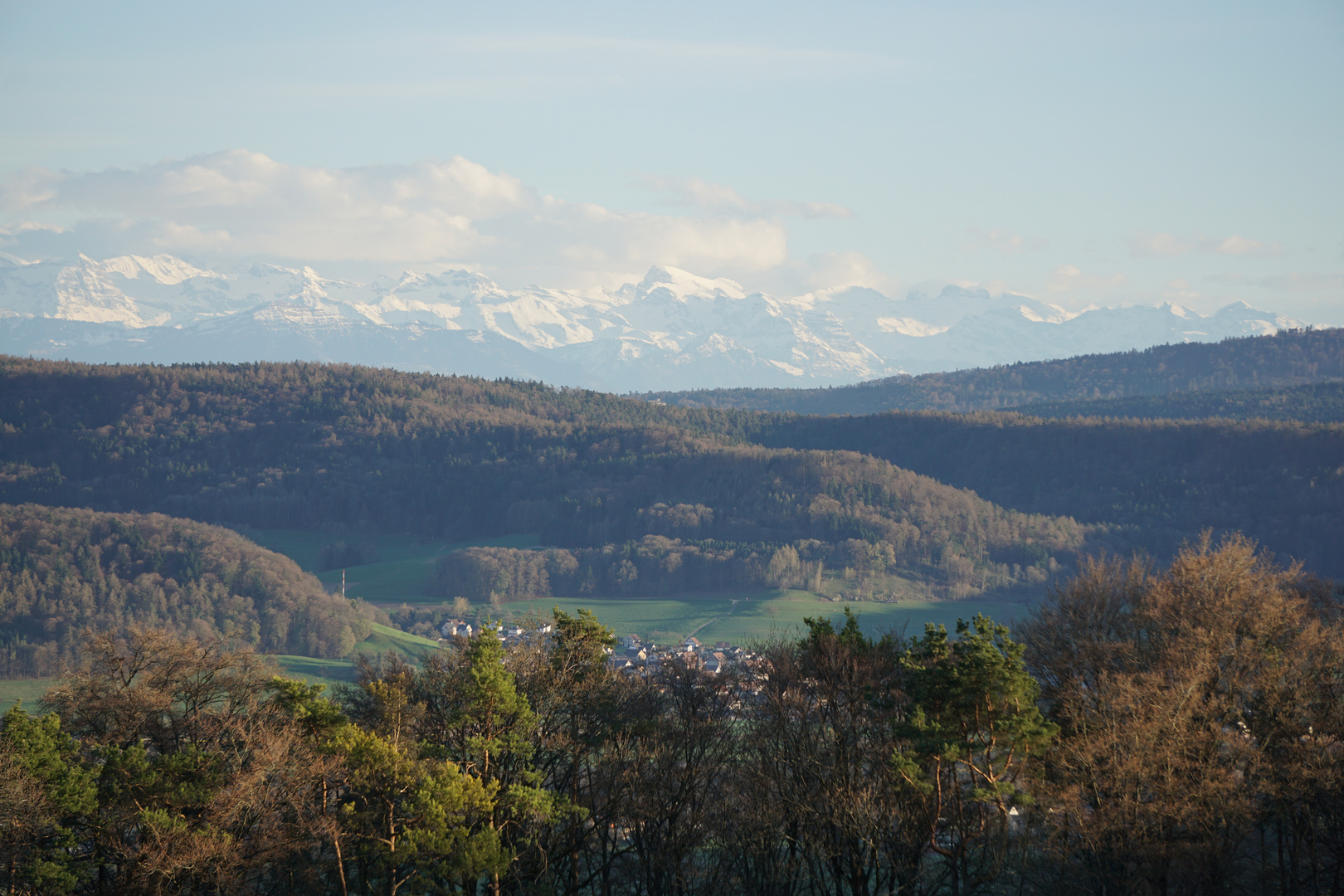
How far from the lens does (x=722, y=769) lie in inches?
2032

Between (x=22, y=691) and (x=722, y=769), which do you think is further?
(x=22, y=691)

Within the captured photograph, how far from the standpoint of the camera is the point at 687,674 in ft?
177

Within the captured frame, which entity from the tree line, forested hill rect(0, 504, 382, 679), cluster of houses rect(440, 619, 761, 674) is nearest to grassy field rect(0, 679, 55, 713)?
forested hill rect(0, 504, 382, 679)

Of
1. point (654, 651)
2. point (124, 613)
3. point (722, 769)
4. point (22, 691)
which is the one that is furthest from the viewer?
point (124, 613)

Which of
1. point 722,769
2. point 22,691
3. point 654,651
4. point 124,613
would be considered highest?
point 722,769

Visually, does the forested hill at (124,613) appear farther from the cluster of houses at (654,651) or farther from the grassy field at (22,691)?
the cluster of houses at (654,651)

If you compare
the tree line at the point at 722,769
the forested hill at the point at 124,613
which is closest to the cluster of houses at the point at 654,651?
the tree line at the point at 722,769

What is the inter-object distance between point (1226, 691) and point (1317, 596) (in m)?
19.8

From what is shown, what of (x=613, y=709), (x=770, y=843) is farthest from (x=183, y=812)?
(x=770, y=843)

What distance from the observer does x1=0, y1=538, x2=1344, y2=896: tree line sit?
38.3 metres

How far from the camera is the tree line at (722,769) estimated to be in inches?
1508

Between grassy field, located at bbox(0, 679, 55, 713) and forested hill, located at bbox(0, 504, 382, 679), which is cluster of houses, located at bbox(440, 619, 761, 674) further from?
grassy field, located at bbox(0, 679, 55, 713)

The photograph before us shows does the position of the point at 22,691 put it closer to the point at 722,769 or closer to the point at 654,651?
the point at 654,651

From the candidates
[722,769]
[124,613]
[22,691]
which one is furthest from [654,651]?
[124,613]
